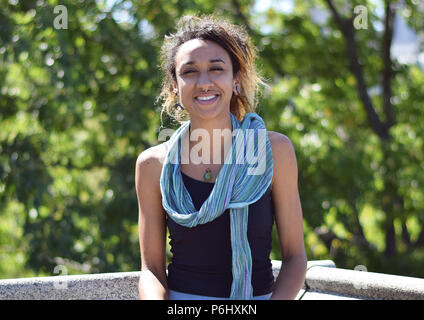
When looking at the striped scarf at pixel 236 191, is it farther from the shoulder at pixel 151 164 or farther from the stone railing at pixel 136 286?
the stone railing at pixel 136 286

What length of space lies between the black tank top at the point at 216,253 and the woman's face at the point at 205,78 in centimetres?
33

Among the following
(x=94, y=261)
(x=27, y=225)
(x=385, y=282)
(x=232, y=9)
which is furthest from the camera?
(x=232, y=9)

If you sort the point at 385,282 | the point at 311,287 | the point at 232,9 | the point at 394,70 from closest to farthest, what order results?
the point at 385,282 < the point at 311,287 < the point at 232,9 < the point at 394,70

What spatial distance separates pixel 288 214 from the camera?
213 centimetres

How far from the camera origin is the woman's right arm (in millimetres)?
2188

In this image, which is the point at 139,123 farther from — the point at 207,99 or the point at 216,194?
the point at 216,194

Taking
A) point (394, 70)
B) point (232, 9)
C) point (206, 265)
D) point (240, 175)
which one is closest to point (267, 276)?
point (206, 265)

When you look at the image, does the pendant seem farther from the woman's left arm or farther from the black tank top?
the woman's left arm

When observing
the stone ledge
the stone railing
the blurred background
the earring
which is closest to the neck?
the earring

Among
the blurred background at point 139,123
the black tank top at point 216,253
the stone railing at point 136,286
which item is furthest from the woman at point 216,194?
the blurred background at point 139,123

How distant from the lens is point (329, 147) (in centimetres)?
532

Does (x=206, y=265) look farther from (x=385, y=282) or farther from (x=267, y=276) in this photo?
(x=385, y=282)

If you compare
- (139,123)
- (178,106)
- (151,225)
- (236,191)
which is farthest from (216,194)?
(139,123)

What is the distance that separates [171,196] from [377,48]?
17.9ft
